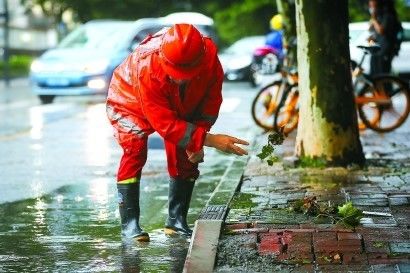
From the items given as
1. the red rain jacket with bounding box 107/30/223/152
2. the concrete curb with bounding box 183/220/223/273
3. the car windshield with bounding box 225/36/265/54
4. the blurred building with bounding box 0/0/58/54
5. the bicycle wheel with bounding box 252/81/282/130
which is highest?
the red rain jacket with bounding box 107/30/223/152

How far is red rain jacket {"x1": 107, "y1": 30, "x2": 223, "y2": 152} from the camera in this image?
6336 mm

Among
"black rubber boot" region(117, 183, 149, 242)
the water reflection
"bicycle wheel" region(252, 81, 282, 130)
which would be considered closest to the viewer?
"black rubber boot" region(117, 183, 149, 242)

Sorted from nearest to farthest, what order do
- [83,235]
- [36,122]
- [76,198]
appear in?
[83,235] → [76,198] → [36,122]

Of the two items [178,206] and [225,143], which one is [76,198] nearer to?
[178,206]

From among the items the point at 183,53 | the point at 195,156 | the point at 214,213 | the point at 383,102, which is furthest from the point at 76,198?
the point at 383,102

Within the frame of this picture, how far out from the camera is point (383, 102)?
1339cm

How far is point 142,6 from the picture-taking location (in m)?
54.9

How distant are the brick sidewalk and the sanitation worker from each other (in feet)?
1.71

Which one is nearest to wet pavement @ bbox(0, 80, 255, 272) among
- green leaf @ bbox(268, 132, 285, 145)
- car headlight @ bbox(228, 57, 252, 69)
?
green leaf @ bbox(268, 132, 285, 145)

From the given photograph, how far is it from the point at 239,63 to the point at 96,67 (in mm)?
9699

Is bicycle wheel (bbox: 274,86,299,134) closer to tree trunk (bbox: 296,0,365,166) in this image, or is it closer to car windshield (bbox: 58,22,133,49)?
tree trunk (bbox: 296,0,365,166)

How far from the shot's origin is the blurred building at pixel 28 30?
238 ft

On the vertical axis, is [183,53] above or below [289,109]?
above

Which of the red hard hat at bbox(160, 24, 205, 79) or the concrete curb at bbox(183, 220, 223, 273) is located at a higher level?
the red hard hat at bbox(160, 24, 205, 79)
